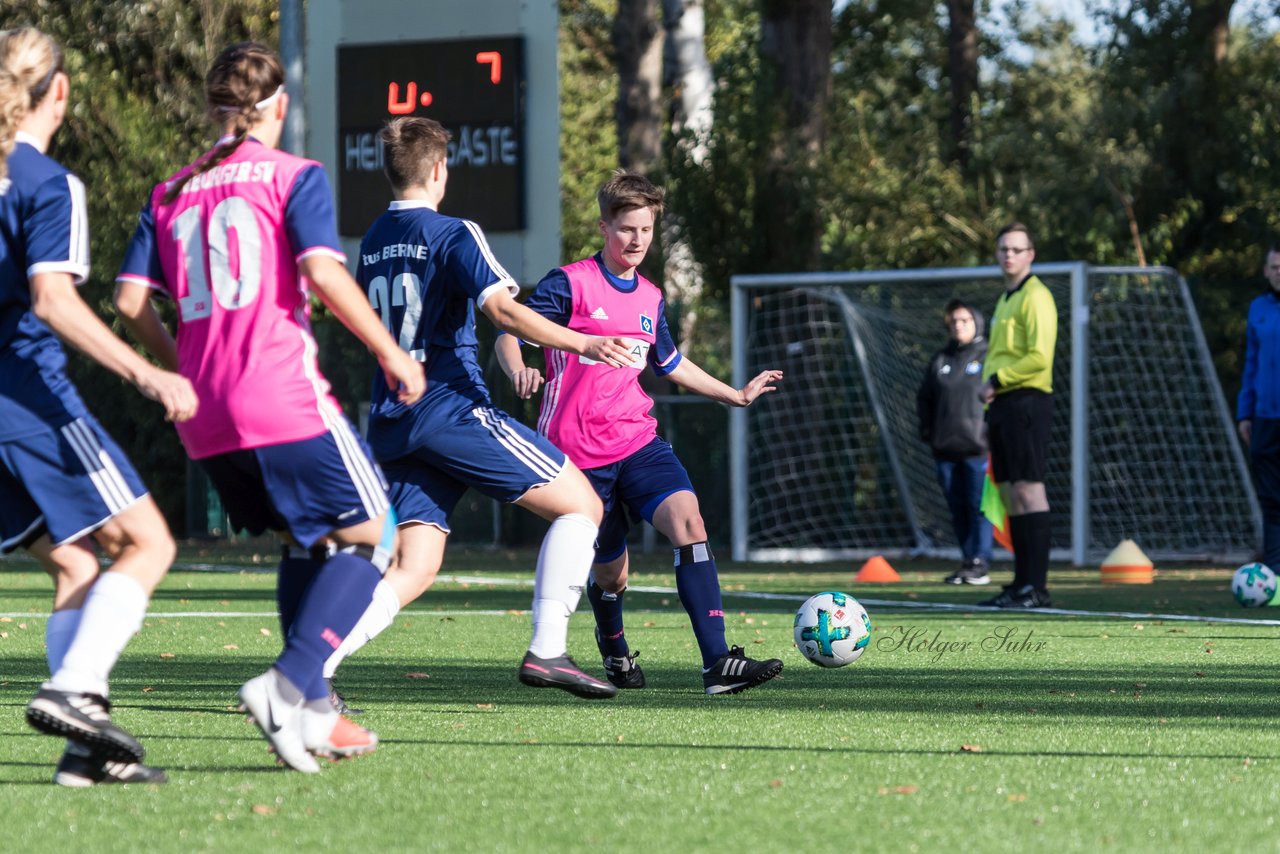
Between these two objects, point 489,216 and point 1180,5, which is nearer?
point 489,216

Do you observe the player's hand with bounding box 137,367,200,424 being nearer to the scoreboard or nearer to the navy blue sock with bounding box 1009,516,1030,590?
the navy blue sock with bounding box 1009,516,1030,590

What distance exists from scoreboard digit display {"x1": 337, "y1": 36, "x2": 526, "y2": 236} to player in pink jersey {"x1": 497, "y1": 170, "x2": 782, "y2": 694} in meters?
7.97

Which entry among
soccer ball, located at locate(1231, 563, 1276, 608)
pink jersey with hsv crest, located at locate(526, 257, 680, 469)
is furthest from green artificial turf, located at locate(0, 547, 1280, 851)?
soccer ball, located at locate(1231, 563, 1276, 608)

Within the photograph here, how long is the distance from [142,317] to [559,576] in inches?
73.1

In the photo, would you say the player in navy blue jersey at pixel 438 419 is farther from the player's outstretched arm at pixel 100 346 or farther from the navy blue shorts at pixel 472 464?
the player's outstretched arm at pixel 100 346

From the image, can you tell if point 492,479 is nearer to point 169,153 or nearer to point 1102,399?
point 1102,399

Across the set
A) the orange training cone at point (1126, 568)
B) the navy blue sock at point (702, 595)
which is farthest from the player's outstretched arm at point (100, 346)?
the orange training cone at point (1126, 568)

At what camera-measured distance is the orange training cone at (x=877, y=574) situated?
14344 millimetres

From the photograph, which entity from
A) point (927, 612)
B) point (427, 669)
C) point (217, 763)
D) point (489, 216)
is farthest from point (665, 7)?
point (217, 763)

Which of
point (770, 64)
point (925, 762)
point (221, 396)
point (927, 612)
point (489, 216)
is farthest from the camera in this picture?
point (770, 64)

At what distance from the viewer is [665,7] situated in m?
24.6

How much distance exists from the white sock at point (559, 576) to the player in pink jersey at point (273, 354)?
134 cm

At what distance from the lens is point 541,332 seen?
19.0 feet

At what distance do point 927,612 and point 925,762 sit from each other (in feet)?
19.0
